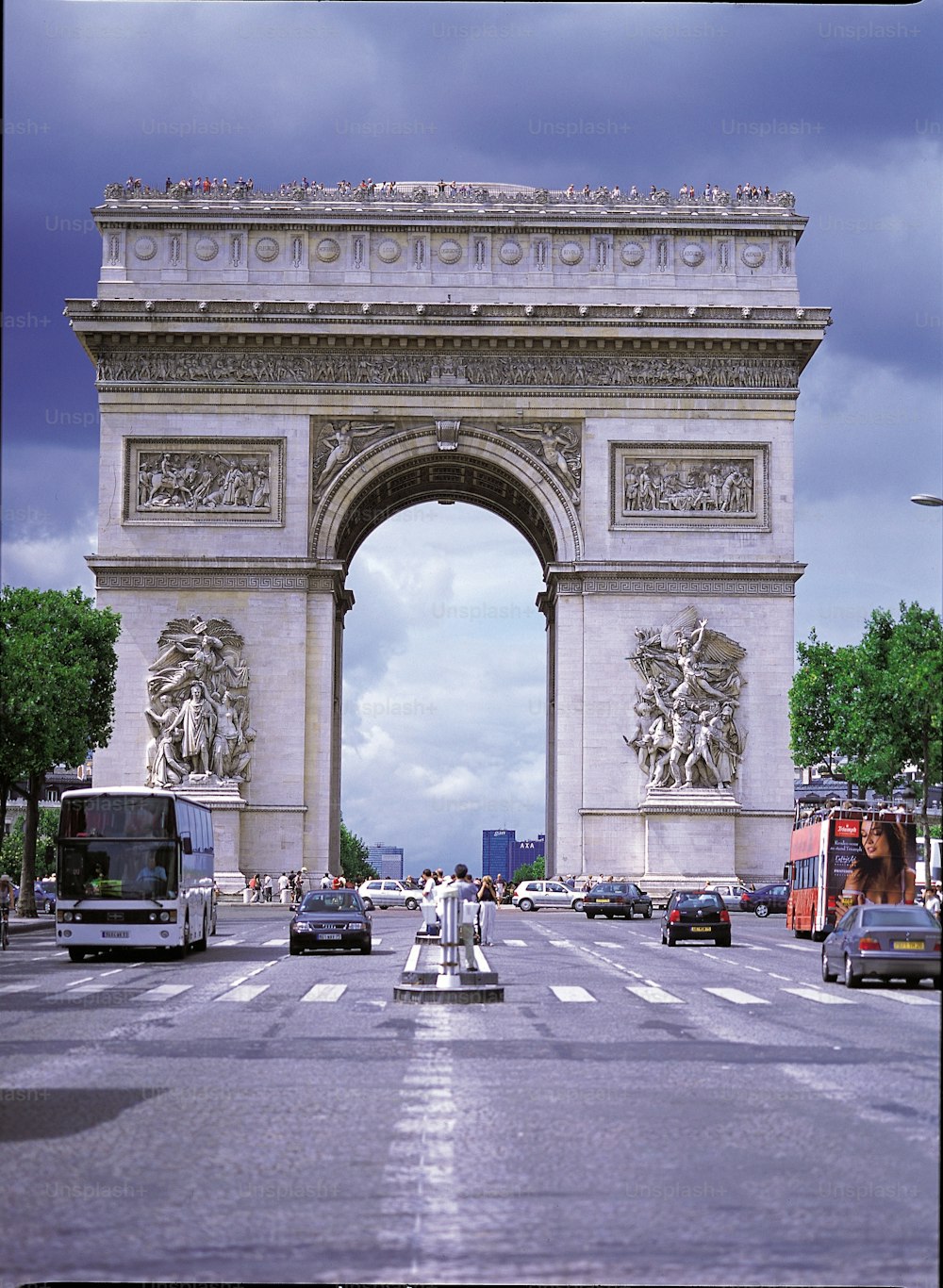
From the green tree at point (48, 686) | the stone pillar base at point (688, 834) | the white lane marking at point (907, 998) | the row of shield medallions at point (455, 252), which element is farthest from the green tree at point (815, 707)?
the white lane marking at point (907, 998)

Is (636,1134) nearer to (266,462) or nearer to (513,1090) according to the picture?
(513,1090)

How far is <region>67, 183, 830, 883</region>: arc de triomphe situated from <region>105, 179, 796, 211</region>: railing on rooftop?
16cm

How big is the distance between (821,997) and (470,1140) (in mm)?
15819

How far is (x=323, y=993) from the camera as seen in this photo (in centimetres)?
2822

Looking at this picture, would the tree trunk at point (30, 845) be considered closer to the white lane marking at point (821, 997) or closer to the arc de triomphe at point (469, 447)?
the arc de triomphe at point (469, 447)

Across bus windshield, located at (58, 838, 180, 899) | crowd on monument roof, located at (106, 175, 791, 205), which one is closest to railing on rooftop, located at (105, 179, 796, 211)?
crowd on monument roof, located at (106, 175, 791, 205)

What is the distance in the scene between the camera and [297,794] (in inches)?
2594

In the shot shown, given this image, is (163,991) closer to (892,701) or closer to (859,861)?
(859,861)

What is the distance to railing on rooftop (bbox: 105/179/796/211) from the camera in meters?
67.6

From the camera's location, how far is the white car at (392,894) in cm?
7969

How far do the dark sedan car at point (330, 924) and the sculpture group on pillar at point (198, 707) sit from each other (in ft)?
78.8

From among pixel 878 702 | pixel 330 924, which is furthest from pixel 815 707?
pixel 330 924

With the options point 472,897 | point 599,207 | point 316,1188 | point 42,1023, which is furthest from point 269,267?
point 316,1188

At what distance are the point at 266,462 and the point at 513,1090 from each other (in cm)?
5299
